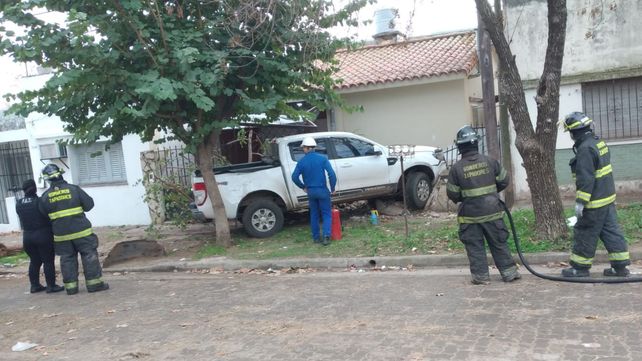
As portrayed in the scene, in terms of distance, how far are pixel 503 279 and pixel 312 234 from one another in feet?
12.1

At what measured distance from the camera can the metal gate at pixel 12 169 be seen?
15039 mm

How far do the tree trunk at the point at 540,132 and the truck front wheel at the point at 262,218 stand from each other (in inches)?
173

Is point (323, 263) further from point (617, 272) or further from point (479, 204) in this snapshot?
point (617, 272)

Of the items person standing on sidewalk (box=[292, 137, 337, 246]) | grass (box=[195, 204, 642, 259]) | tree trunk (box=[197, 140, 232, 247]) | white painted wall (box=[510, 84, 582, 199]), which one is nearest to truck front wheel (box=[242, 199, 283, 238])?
grass (box=[195, 204, 642, 259])

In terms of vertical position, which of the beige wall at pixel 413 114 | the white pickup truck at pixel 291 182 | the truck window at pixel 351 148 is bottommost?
the white pickup truck at pixel 291 182

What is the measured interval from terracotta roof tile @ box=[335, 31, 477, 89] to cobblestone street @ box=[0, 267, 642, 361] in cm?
720

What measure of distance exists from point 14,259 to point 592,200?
32.8 feet

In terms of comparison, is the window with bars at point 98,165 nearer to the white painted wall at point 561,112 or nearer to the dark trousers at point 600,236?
the white painted wall at point 561,112

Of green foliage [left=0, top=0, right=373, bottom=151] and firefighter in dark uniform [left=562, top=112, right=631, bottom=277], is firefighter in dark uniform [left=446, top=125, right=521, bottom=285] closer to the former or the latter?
firefighter in dark uniform [left=562, top=112, right=631, bottom=277]

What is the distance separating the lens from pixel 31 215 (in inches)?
307

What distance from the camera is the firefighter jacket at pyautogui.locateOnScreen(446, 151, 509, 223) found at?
6.23m

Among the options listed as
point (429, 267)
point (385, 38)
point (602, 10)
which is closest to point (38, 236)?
point (429, 267)

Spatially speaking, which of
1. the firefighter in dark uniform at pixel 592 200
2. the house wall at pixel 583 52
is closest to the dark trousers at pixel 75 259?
the firefighter in dark uniform at pixel 592 200

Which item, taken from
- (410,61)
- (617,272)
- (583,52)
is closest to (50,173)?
(617,272)
